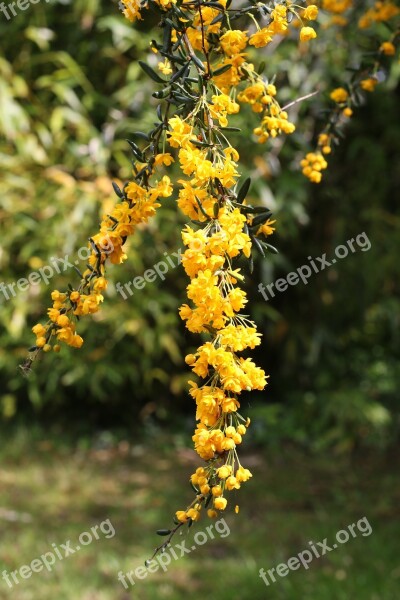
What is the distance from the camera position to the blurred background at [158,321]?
323cm

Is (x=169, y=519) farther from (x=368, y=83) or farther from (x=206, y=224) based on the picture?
(x=206, y=224)

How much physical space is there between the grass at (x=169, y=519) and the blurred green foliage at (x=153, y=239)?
0.28 metres

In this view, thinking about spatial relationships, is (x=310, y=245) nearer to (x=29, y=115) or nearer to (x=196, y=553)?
(x=29, y=115)

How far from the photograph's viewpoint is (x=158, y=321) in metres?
3.69

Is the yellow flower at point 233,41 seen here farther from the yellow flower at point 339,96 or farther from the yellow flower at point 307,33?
the yellow flower at point 339,96

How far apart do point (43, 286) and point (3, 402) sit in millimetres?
772

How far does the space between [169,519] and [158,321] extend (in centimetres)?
104

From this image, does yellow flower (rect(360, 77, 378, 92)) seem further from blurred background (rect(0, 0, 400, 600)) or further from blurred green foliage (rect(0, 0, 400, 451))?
blurred green foliage (rect(0, 0, 400, 451))

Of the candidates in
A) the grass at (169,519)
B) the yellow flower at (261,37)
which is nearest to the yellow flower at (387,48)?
the yellow flower at (261,37)

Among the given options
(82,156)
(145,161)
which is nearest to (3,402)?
(82,156)

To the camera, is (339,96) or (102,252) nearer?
(102,252)

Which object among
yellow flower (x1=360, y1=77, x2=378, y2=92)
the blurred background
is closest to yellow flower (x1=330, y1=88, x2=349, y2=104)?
yellow flower (x1=360, y1=77, x2=378, y2=92)

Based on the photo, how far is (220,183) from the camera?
0.84 meters

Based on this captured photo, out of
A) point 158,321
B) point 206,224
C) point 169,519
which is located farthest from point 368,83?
point 158,321
